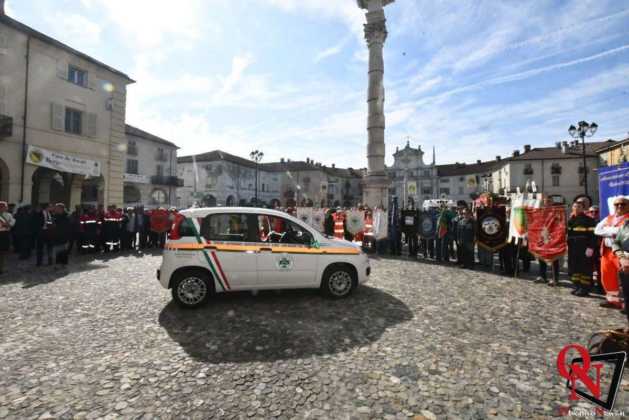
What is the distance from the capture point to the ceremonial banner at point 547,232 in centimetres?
765

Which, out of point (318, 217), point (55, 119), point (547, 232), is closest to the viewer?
point (547, 232)

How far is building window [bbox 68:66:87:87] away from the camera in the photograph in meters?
17.5

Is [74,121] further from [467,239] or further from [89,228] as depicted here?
[467,239]

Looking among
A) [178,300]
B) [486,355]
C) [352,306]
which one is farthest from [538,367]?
[178,300]

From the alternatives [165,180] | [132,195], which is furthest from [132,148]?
[132,195]

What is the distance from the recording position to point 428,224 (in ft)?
37.4

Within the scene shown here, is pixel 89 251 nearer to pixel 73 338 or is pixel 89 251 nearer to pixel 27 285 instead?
pixel 27 285

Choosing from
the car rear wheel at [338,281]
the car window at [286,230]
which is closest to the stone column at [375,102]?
the car rear wheel at [338,281]

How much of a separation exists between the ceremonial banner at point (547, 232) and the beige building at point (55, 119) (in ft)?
68.6

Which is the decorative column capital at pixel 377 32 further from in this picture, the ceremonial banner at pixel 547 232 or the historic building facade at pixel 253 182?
the historic building facade at pixel 253 182

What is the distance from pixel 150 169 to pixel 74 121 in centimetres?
2344

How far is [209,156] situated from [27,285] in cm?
4888

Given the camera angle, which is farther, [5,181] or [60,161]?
[60,161]

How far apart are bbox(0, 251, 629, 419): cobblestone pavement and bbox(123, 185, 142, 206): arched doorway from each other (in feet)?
116
